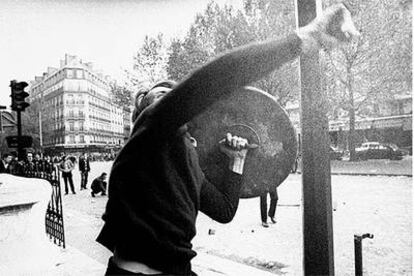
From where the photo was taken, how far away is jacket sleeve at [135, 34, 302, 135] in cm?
81

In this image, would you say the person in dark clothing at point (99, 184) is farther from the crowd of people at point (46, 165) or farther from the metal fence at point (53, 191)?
the metal fence at point (53, 191)

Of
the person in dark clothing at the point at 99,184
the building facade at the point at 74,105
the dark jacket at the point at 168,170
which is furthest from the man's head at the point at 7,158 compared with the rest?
the dark jacket at the point at 168,170

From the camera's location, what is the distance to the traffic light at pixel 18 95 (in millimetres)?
2516

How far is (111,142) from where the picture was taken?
232 cm

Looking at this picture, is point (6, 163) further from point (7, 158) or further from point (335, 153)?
point (335, 153)

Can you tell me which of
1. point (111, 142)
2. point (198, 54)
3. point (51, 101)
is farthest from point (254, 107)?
point (51, 101)

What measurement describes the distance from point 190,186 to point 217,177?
0.31 meters

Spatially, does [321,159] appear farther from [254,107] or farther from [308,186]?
[254,107]

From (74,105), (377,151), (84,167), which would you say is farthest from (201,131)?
(377,151)

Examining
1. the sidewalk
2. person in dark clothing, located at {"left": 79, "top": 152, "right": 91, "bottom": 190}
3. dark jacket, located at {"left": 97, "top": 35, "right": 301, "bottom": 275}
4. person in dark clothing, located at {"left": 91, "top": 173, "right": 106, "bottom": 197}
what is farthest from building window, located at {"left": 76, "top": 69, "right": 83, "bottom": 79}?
dark jacket, located at {"left": 97, "top": 35, "right": 301, "bottom": 275}

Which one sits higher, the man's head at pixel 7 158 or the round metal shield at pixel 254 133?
the round metal shield at pixel 254 133

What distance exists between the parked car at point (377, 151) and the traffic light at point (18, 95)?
2384mm

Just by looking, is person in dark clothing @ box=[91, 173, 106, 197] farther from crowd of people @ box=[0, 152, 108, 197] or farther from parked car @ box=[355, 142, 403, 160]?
parked car @ box=[355, 142, 403, 160]

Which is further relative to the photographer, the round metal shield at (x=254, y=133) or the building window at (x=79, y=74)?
the building window at (x=79, y=74)
